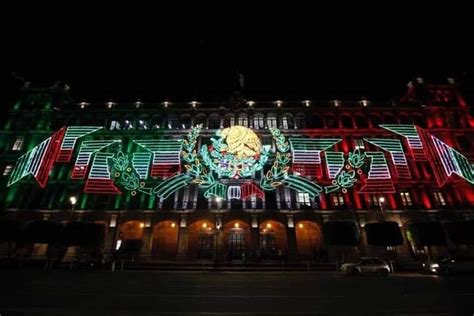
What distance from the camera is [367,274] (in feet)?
59.7

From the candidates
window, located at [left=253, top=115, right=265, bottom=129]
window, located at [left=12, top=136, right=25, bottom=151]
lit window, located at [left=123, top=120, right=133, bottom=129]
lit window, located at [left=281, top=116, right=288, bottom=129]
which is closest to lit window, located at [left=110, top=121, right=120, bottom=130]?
lit window, located at [left=123, top=120, right=133, bottom=129]

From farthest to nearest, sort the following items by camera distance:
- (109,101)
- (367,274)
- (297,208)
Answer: (109,101) → (297,208) → (367,274)

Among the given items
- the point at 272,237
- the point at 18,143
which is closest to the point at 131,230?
the point at 272,237

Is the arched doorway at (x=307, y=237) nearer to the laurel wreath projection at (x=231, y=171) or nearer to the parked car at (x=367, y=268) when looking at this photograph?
the laurel wreath projection at (x=231, y=171)

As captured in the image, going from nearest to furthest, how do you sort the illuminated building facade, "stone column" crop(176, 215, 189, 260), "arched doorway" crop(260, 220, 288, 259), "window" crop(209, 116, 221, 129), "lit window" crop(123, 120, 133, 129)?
the illuminated building facade → "stone column" crop(176, 215, 189, 260) → "arched doorway" crop(260, 220, 288, 259) → "lit window" crop(123, 120, 133, 129) → "window" crop(209, 116, 221, 129)

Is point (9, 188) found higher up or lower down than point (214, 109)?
lower down

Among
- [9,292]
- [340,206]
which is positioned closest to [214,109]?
[340,206]

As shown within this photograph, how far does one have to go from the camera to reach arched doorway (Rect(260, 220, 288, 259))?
28.6 meters

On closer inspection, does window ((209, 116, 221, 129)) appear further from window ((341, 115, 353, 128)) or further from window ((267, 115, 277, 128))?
window ((341, 115, 353, 128))

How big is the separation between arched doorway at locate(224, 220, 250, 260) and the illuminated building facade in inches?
4.2

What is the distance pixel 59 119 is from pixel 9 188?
34.5 feet

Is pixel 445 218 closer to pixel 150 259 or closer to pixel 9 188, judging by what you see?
pixel 150 259

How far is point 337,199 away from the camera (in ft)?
97.0

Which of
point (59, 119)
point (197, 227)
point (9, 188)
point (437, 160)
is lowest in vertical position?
point (197, 227)
